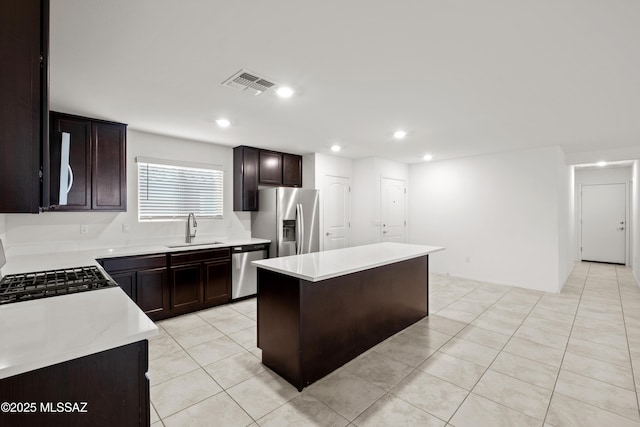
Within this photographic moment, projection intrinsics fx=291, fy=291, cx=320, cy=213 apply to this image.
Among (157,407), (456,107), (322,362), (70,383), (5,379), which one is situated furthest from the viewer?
(456,107)

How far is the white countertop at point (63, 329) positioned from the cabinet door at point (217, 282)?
2.43 metres

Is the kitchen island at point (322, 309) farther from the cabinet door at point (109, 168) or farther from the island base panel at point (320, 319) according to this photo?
the cabinet door at point (109, 168)

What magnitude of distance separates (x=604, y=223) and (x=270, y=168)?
26.8 ft

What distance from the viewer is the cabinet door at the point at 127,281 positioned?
10.5 ft

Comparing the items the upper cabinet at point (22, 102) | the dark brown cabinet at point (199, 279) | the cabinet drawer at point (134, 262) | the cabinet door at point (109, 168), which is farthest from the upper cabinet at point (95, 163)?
the upper cabinet at point (22, 102)

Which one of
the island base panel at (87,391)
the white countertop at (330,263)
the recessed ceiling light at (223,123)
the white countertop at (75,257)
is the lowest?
the island base panel at (87,391)

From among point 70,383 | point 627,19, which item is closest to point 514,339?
point 627,19

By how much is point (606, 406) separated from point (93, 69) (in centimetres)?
Result: 438

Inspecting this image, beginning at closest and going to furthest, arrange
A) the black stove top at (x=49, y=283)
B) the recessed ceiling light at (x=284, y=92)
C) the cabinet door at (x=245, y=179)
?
1. the black stove top at (x=49, y=283)
2. the recessed ceiling light at (x=284, y=92)
3. the cabinet door at (x=245, y=179)

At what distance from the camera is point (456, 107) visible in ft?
9.63

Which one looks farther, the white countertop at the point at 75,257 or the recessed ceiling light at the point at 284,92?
the recessed ceiling light at the point at 284,92

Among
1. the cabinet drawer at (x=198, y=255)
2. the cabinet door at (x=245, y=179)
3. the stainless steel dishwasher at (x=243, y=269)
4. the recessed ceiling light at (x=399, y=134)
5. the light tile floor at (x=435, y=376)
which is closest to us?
the light tile floor at (x=435, y=376)

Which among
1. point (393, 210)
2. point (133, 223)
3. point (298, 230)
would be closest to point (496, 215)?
point (393, 210)

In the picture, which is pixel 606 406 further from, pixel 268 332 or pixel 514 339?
pixel 268 332
